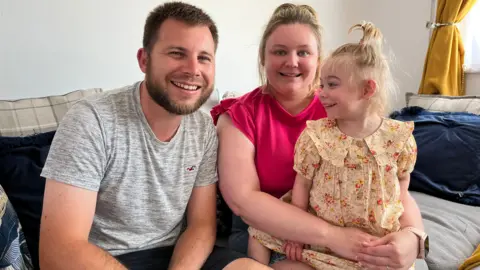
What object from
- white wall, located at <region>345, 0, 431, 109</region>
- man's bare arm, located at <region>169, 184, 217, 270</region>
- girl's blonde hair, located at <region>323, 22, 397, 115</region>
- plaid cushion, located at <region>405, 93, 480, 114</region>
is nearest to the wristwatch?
girl's blonde hair, located at <region>323, 22, 397, 115</region>

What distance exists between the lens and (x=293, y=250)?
4.22 ft

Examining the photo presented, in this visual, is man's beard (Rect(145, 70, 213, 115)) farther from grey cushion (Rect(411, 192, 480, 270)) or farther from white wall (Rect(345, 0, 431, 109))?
white wall (Rect(345, 0, 431, 109))

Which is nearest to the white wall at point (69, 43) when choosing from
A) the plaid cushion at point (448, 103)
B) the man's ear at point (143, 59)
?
the man's ear at point (143, 59)

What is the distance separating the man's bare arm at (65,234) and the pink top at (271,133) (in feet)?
1.83

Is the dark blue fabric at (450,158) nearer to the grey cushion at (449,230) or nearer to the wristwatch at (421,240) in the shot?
the grey cushion at (449,230)

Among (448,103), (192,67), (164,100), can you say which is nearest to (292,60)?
(192,67)

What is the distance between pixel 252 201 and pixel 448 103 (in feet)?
5.39

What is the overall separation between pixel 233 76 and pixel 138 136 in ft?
5.41

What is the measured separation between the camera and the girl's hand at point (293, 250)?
1.28 meters

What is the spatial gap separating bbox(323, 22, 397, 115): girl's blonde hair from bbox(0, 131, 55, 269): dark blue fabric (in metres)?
1.06

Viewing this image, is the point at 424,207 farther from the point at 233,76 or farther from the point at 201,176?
the point at 233,76

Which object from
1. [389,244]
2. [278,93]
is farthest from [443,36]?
[389,244]

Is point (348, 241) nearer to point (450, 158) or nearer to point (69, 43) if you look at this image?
point (450, 158)

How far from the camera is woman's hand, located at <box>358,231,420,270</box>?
114 cm
